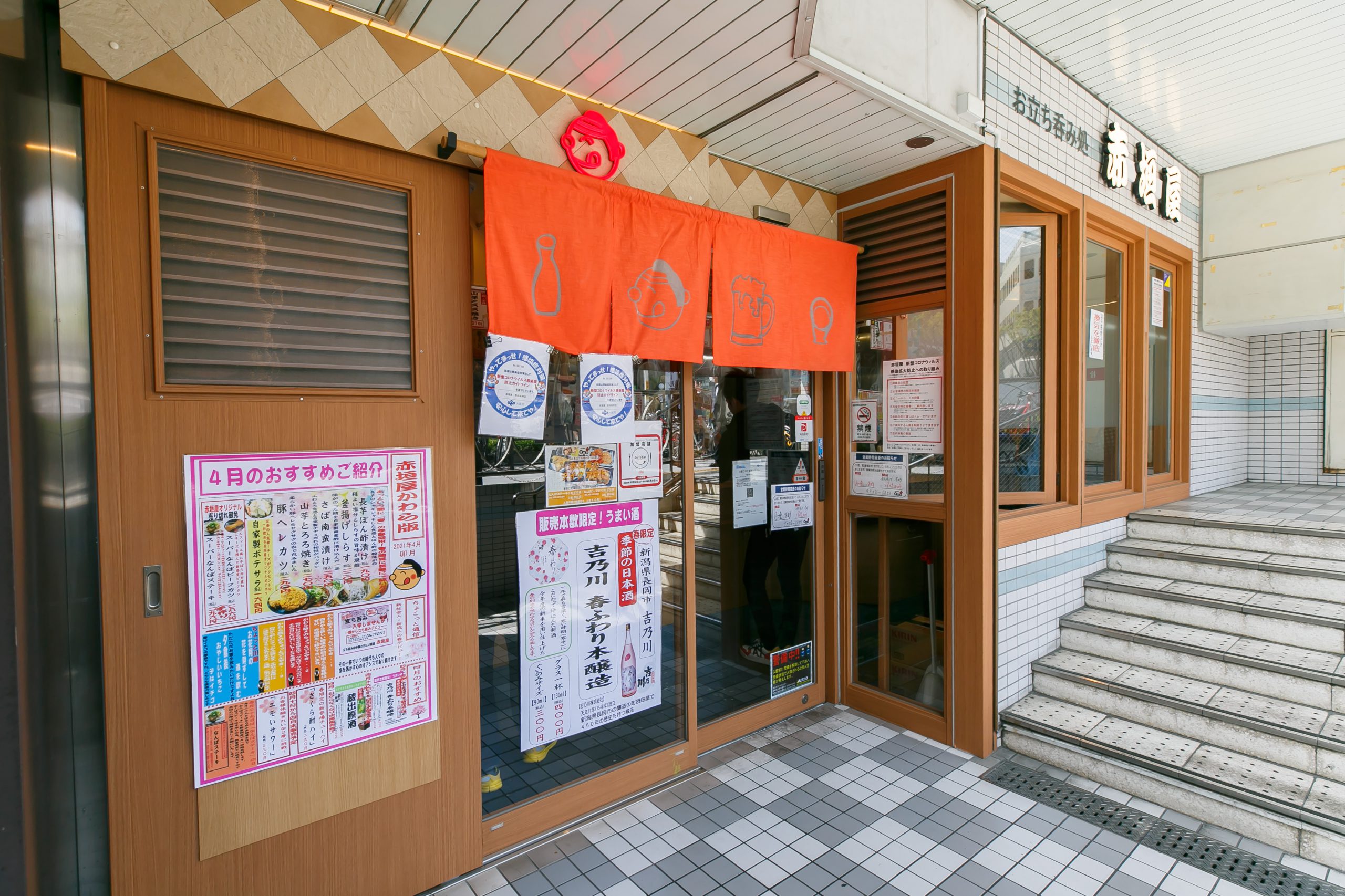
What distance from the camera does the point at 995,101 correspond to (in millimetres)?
3738

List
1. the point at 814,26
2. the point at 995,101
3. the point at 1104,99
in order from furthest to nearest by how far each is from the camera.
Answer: the point at 1104,99, the point at 995,101, the point at 814,26

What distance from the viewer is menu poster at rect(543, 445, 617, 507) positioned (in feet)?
10.1

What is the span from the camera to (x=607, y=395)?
319 centimetres

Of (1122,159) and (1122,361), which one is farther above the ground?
(1122,159)

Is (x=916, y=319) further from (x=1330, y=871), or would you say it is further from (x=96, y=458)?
(x=96, y=458)

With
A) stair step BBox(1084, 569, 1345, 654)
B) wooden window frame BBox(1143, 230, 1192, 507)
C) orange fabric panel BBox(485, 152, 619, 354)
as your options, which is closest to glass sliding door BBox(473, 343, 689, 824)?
orange fabric panel BBox(485, 152, 619, 354)

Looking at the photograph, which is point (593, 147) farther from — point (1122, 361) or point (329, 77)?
point (1122, 361)

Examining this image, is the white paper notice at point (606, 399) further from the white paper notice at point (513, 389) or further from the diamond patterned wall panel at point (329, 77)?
the diamond patterned wall panel at point (329, 77)

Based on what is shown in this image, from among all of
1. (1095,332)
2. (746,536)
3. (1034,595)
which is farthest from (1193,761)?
(1095,332)

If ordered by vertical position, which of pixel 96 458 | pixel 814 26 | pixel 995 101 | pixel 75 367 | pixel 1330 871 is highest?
pixel 995 101

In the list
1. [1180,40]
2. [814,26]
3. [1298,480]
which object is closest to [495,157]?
[814,26]

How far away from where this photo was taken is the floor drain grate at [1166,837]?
8.96 feet

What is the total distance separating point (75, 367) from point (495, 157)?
5.25 feet

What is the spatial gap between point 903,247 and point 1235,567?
3040 millimetres
